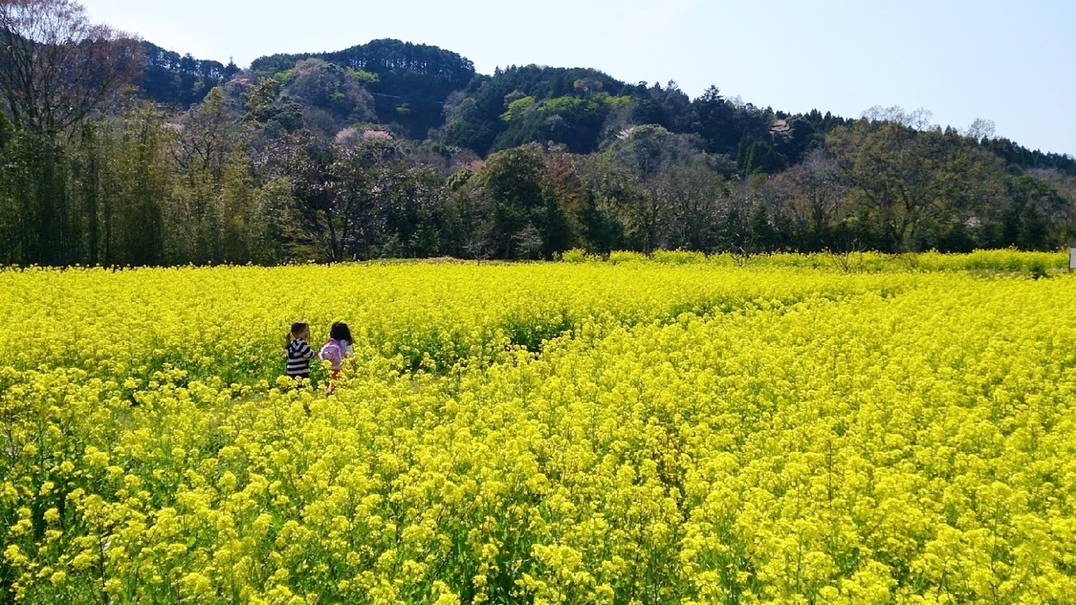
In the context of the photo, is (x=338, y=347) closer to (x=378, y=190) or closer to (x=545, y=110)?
(x=378, y=190)

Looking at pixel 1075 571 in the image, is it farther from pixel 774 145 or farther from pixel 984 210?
pixel 774 145

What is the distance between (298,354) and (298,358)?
0.05 metres

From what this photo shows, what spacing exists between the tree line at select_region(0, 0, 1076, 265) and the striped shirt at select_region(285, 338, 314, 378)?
54.4 feet

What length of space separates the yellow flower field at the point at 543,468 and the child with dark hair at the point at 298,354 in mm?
576

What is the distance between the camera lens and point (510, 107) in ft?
318

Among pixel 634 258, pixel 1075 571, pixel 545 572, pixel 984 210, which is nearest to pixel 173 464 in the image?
pixel 545 572

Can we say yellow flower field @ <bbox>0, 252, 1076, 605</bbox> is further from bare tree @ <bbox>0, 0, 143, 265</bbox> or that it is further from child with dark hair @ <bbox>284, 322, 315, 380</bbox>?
bare tree @ <bbox>0, 0, 143, 265</bbox>

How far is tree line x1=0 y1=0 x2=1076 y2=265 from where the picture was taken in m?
22.3

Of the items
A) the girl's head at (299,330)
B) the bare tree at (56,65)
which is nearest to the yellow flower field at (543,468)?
the girl's head at (299,330)

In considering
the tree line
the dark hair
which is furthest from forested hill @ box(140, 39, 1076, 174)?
the dark hair

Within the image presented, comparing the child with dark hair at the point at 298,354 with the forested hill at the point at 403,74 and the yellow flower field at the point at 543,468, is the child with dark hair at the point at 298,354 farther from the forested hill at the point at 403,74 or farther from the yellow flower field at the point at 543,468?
the forested hill at the point at 403,74

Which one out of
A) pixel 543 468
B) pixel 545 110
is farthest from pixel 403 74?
pixel 543 468

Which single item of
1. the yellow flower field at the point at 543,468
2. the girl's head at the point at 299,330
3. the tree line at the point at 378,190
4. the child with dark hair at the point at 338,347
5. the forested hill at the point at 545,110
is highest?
the forested hill at the point at 545,110

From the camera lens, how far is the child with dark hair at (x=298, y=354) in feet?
28.7
